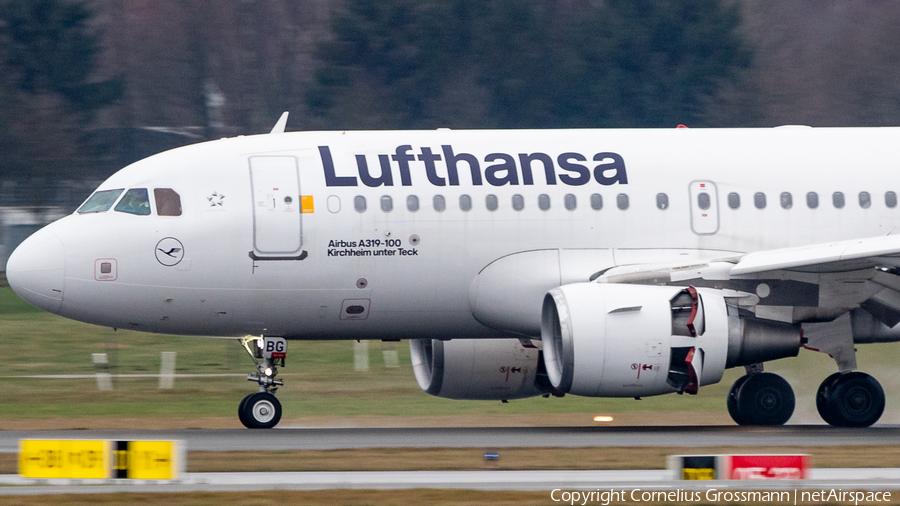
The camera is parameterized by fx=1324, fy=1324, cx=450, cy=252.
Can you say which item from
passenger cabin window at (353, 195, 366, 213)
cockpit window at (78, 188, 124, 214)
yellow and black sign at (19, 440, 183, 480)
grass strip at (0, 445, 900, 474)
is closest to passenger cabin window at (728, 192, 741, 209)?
grass strip at (0, 445, 900, 474)

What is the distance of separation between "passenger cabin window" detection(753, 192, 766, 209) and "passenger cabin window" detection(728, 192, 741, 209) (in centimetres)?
23

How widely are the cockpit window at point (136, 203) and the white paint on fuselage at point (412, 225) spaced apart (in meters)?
0.11

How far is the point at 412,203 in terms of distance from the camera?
17453 millimetres

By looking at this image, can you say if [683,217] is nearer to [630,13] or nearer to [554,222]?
[554,222]

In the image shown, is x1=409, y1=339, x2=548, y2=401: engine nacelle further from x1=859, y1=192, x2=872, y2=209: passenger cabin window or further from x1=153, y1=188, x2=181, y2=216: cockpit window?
x1=859, y1=192, x2=872, y2=209: passenger cabin window

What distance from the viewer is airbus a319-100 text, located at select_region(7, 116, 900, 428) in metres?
16.5

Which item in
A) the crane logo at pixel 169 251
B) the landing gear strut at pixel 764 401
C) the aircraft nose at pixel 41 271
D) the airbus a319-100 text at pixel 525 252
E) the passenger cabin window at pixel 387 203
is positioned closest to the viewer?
the airbus a319-100 text at pixel 525 252

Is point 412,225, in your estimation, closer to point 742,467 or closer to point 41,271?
point 41,271

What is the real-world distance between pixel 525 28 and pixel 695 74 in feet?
29.5

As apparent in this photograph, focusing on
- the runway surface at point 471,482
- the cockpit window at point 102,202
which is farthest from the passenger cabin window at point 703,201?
the cockpit window at point 102,202

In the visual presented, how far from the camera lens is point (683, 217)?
17.9 meters

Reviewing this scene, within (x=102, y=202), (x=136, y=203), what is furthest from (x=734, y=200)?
(x=102, y=202)

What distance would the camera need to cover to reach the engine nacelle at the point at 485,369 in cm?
1912

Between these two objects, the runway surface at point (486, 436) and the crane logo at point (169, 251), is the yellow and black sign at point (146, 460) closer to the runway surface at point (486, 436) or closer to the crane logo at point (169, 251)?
the runway surface at point (486, 436)
